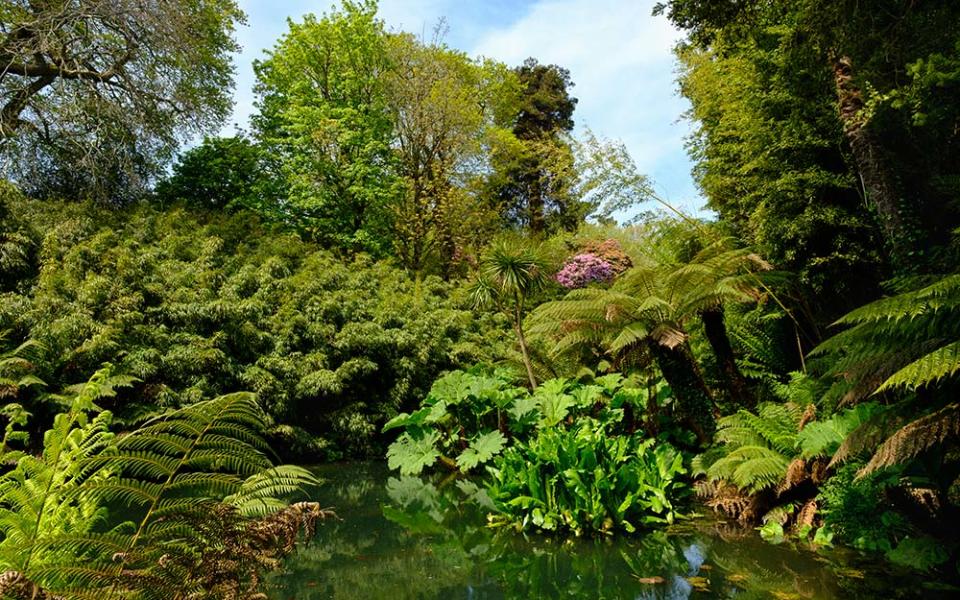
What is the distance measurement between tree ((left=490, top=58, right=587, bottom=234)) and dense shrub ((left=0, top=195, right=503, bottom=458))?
7300 millimetres

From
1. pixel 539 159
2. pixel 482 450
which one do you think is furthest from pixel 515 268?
pixel 539 159

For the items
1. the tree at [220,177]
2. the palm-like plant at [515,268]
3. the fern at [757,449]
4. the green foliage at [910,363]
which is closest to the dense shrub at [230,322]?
the tree at [220,177]

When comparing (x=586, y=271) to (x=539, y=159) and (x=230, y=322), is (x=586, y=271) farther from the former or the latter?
(x=230, y=322)

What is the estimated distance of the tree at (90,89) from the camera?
924 cm

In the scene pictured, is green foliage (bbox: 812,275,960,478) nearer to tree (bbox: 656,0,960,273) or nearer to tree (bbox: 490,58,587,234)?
tree (bbox: 656,0,960,273)

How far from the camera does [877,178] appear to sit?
5.05 meters

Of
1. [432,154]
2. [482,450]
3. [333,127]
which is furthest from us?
[432,154]

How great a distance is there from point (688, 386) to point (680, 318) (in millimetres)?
618

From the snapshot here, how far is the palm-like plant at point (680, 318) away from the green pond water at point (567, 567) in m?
1.41

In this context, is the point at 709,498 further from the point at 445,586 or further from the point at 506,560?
the point at 445,586

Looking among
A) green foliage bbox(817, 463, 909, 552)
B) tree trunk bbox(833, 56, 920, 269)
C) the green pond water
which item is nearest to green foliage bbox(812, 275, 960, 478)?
green foliage bbox(817, 463, 909, 552)

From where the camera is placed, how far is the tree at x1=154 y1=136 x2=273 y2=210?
11773mm

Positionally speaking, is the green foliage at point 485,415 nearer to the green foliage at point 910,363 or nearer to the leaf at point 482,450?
the leaf at point 482,450

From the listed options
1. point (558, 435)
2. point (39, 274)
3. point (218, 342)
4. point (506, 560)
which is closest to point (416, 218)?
point (218, 342)
